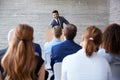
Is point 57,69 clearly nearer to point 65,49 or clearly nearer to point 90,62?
point 65,49

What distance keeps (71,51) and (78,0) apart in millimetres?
7473

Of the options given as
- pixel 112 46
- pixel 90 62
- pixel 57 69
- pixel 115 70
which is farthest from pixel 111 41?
pixel 57 69

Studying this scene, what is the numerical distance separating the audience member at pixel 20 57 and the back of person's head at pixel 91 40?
1.75 ft

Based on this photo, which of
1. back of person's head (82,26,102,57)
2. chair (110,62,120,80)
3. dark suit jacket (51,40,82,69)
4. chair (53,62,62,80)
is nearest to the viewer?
back of person's head (82,26,102,57)

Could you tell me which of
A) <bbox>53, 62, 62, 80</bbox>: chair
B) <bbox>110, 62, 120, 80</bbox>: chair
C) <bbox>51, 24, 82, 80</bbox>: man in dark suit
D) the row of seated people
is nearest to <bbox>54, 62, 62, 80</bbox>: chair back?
<bbox>53, 62, 62, 80</bbox>: chair

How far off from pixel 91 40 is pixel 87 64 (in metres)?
0.21

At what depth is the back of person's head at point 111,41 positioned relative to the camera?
9.95 feet

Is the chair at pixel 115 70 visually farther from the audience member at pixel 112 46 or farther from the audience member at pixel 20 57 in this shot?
the audience member at pixel 20 57

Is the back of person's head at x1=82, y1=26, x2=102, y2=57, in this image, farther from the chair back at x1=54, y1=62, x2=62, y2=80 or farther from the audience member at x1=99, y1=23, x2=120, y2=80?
the chair back at x1=54, y1=62, x2=62, y2=80

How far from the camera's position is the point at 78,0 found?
35.7ft

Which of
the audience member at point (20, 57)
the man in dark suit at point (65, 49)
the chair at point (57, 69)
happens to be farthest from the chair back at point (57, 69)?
the audience member at point (20, 57)

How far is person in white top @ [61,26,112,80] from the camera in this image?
2713 millimetres

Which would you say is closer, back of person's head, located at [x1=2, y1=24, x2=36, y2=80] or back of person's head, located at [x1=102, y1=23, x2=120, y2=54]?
back of person's head, located at [x1=2, y1=24, x2=36, y2=80]

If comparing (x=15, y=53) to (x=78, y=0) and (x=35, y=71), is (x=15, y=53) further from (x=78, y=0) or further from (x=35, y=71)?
(x=78, y=0)
